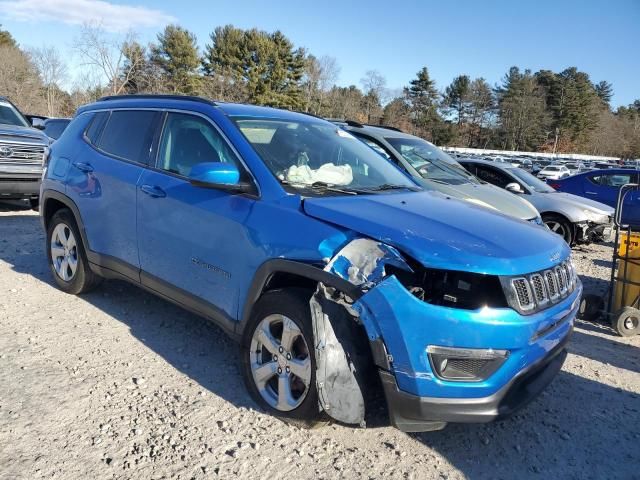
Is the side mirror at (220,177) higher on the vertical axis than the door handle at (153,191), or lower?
higher

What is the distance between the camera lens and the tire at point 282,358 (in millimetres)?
2822

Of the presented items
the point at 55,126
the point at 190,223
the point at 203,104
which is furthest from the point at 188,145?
the point at 55,126

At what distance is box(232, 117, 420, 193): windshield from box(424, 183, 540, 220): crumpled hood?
2.52 m

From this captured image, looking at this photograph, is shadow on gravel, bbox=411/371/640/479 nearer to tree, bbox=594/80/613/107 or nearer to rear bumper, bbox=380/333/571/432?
rear bumper, bbox=380/333/571/432

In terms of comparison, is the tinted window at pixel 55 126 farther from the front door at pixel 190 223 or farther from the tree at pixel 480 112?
the tree at pixel 480 112

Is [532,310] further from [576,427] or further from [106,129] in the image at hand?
[106,129]

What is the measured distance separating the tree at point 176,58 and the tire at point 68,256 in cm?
4897

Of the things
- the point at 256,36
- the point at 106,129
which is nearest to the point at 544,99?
the point at 256,36

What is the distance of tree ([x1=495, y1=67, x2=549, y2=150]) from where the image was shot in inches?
3130

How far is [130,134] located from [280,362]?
250cm

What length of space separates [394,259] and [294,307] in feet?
2.07

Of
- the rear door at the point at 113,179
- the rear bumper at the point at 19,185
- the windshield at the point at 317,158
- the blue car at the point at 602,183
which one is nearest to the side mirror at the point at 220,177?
the windshield at the point at 317,158

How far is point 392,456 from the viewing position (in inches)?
111

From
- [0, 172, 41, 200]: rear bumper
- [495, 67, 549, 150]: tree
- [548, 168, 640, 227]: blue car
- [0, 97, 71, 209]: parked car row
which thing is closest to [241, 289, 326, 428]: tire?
[0, 97, 71, 209]: parked car row
